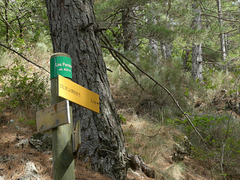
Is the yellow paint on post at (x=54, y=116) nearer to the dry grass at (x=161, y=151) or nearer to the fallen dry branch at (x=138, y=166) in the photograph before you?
the fallen dry branch at (x=138, y=166)

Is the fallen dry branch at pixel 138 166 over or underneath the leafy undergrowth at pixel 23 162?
underneath

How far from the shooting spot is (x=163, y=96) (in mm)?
7020

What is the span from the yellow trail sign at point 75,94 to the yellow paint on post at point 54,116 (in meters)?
0.10

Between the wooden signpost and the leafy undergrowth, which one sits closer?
the wooden signpost

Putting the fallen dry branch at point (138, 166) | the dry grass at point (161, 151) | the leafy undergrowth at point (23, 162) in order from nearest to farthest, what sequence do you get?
the leafy undergrowth at point (23, 162) → the fallen dry branch at point (138, 166) → the dry grass at point (161, 151)

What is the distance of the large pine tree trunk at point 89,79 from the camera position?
10.1 feet

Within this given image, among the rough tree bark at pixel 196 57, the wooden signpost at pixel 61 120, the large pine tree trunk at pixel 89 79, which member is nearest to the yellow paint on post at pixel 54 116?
the wooden signpost at pixel 61 120

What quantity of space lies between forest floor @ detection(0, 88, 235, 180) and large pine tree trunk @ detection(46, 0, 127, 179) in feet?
0.73

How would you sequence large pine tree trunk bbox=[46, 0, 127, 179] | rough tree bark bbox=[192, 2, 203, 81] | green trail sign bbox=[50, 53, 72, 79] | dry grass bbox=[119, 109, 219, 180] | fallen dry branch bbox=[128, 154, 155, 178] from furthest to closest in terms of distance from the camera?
rough tree bark bbox=[192, 2, 203, 81] < dry grass bbox=[119, 109, 219, 180] < fallen dry branch bbox=[128, 154, 155, 178] < large pine tree trunk bbox=[46, 0, 127, 179] < green trail sign bbox=[50, 53, 72, 79]

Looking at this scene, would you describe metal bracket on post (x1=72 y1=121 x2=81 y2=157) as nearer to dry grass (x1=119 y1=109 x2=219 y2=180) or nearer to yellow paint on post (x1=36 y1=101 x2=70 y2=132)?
yellow paint on post (x1=36 y1=101 x2=70 y2=132)

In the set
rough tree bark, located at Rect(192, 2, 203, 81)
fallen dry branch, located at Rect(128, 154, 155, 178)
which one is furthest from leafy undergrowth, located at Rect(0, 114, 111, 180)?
rough tree bark, located at Rect(192, 2, 203, 81)

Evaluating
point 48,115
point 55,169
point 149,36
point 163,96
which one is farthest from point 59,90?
point 163,96

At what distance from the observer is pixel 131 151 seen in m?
4.45

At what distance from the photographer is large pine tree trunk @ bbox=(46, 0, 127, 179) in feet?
10.1
